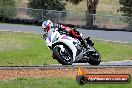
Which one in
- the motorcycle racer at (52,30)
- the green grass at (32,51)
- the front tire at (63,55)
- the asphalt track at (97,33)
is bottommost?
the asphalt track at (97,33)

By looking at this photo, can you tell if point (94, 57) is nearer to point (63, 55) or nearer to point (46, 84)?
point (63, 55)

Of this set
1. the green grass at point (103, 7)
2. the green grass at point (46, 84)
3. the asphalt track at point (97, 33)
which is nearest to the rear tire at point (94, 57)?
the green grass at point (46, 84)

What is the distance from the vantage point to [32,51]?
85.6 ft

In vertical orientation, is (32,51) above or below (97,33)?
above

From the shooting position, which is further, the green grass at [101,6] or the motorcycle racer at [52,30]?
the green grass at [101,6]

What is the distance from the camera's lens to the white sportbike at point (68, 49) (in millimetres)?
13641

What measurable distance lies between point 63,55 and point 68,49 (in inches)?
9.6

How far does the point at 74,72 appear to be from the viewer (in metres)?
15.0

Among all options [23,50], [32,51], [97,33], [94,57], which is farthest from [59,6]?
[94,57]

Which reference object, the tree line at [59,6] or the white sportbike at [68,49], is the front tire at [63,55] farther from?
the tree line at [59,6]

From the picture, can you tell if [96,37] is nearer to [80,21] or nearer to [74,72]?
[80,21]

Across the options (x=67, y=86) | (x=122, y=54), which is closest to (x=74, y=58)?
(x=67, y=86)

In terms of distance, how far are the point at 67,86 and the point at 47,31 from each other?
2363 mm

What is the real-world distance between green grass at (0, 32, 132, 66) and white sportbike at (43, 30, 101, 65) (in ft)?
26.4
